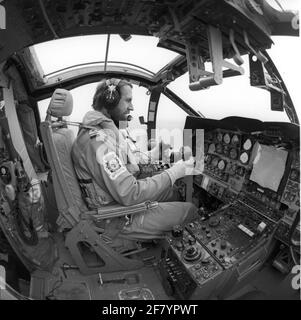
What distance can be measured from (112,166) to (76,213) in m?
0.40

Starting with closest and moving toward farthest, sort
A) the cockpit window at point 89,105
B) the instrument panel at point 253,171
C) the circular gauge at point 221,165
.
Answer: the instrument panel at point 253,171 → the circular gauge at point 221,165 → the cockpit window at point 89,105

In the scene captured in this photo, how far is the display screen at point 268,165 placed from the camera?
1.90 m

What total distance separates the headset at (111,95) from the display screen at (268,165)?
104cm

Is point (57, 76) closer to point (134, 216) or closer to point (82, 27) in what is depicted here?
point (82, 27)

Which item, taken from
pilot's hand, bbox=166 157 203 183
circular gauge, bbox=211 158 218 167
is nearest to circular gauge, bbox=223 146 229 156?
circular gauge, bbox=211 158 218 167

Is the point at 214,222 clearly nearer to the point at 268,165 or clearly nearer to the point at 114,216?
the point at 268,165

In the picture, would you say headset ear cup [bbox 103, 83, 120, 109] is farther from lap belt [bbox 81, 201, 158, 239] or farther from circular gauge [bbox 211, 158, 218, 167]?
circular gauge [bbox 211, 158, 218, 167]

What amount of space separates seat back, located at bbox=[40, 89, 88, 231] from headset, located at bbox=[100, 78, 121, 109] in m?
0.33

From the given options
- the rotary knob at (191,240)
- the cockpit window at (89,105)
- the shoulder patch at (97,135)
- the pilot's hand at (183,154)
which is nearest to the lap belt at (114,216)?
the rotary knob at (191,240)

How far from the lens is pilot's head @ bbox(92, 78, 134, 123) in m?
2.14

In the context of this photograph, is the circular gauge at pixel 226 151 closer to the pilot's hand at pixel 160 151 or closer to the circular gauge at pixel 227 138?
the circular gauge at pixel 227 138

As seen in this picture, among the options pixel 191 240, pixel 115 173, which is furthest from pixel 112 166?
pixel 191 240

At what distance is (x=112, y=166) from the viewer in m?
1.93

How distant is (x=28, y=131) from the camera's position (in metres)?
3.54
